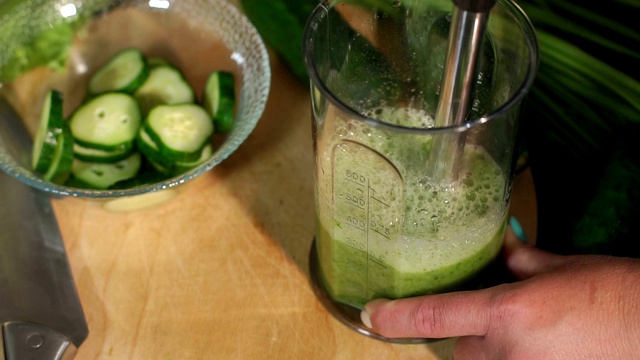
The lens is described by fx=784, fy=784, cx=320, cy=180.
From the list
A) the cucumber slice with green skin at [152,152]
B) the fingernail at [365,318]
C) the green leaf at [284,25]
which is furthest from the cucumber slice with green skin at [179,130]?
→ the fingernail at [365,318]

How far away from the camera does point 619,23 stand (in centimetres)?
85

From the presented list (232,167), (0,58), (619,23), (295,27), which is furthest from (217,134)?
(619,23)

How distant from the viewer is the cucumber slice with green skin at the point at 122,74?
939 mm

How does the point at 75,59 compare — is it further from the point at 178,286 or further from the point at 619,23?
the point at 619,23

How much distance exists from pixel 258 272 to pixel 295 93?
257 mm

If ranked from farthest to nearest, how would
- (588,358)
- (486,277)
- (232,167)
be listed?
1. (232,167)
2. (486,277)
3. (588,358)

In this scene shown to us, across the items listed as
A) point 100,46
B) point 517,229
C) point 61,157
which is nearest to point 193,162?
point 61,157

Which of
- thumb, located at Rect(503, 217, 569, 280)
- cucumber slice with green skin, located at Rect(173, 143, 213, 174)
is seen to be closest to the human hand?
thumb, located at Rect(503, 217, 569, 280)

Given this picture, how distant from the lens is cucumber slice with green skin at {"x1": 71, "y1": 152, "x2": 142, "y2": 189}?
2.88 ft

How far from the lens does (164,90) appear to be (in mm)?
940

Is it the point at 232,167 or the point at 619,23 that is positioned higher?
the point at 619,23

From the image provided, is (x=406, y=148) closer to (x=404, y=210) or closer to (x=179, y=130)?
(x=404, y=210)

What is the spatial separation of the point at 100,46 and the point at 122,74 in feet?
0.28

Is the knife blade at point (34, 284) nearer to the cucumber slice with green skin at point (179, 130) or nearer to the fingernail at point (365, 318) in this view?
the cucumber slice with green skin at point (179, 130)
